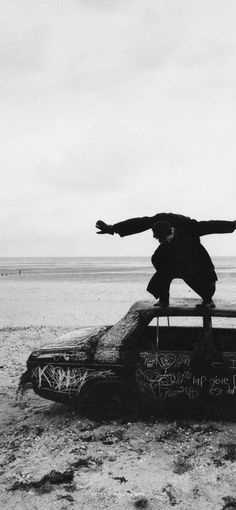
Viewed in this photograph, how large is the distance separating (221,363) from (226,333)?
1.31 m

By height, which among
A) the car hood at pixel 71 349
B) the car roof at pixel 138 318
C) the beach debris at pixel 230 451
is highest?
the car roof at pixel 138 318

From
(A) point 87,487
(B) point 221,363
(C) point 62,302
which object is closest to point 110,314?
(C) point 62,302

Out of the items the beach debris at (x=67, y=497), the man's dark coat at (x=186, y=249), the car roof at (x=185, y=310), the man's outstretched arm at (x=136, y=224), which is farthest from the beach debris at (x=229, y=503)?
the man's outstretched arm at (x=136, y=224)

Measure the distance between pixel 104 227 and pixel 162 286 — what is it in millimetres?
1189

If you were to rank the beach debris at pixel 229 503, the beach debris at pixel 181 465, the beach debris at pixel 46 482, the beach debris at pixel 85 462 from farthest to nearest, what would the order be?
the beach debris at pixel 85 462, the beach debris at pixel 181 465, the beach debris at pixel 46 482, the beach debris at pixel 229 503

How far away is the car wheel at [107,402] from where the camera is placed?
5613 mm

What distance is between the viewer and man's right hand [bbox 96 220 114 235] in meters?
6.04

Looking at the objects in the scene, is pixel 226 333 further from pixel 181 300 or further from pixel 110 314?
pixel 110 314

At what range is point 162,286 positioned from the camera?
19.4ft

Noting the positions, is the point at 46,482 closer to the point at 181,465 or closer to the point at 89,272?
the point at 181,465

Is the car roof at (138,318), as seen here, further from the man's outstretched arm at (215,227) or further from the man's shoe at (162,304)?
the man's outstretched arm at (215,227)

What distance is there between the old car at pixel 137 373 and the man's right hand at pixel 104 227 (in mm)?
1163

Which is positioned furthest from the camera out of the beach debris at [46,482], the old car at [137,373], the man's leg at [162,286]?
the man's leg at [162,286]

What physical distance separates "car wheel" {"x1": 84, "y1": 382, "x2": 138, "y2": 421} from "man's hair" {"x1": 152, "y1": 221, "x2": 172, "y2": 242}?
2.07m
